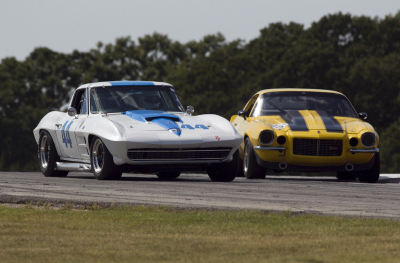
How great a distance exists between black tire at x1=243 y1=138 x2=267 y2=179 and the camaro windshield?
0.91 m

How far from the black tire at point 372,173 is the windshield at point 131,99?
3.30 metres

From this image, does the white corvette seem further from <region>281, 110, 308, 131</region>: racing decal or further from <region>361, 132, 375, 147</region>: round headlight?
<region>361, 132, 375, 147</region>: round headlight

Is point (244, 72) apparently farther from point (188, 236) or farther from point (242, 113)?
point (188, 236)

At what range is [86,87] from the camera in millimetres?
13188

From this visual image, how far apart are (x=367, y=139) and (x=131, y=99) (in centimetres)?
388

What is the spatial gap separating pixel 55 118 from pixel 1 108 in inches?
1635

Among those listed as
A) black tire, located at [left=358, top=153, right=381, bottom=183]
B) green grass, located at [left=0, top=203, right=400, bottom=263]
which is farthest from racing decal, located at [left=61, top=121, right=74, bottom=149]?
green grass, located at [left=0, top=203, right=400, bottom=263]

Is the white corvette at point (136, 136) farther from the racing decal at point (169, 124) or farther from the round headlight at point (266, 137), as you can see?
the round headlight at point (266, 137)

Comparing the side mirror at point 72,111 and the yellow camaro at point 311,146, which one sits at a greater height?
the side mirror at point 72,111

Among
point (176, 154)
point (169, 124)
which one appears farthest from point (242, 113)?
point (176, 154)

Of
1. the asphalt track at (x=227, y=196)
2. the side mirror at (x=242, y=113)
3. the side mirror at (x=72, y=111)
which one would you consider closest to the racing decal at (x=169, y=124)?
the asphalt track at (x=227, y=196)

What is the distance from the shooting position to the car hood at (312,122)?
41.5 ft

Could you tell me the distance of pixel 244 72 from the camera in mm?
50281

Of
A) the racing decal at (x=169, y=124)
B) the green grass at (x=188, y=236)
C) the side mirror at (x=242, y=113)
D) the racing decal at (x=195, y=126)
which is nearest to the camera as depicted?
the green grass at (x=188, y=236)
